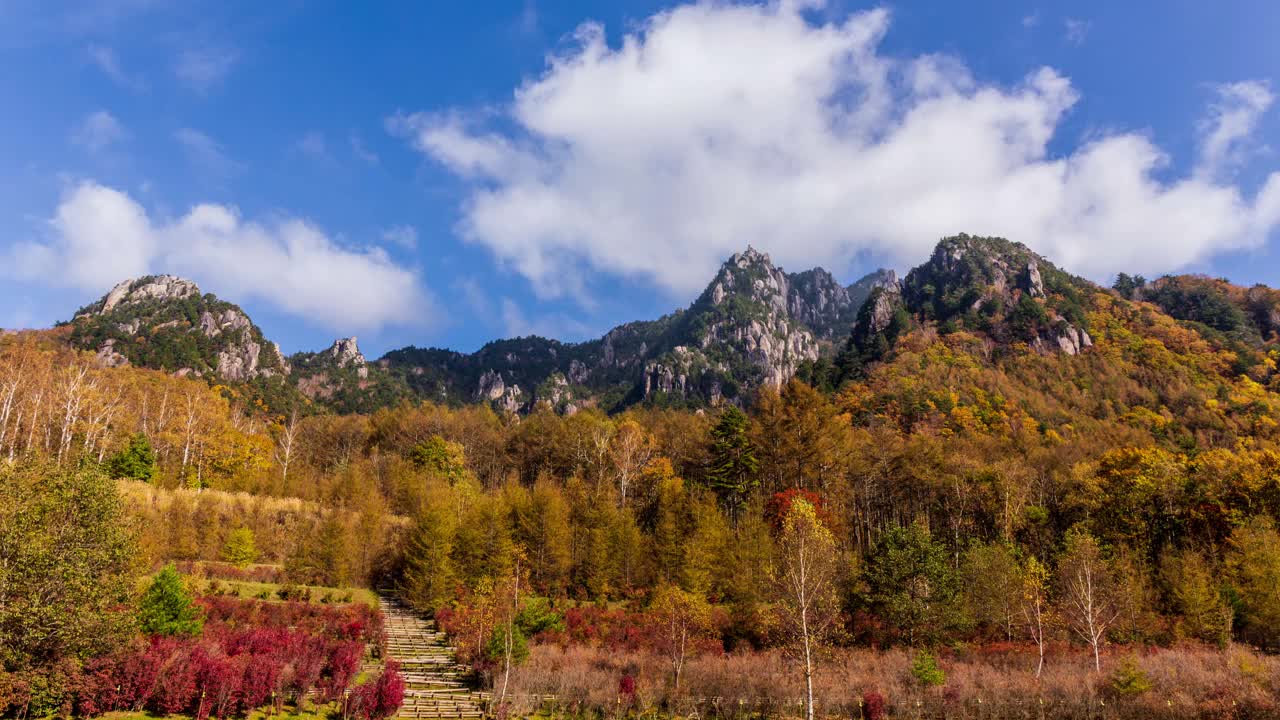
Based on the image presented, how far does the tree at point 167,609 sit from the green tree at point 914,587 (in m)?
34.3

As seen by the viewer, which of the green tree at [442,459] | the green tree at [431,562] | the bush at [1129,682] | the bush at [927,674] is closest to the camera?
the bush at [1129,682]

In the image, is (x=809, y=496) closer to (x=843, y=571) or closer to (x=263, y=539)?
(x=843, y=571)

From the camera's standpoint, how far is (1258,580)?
3391cm

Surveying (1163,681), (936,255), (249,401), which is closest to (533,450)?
(1163,681)

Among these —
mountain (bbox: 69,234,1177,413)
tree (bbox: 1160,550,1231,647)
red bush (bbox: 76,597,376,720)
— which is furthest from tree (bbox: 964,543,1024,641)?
mountain (bbox: 69,234,1177,413)

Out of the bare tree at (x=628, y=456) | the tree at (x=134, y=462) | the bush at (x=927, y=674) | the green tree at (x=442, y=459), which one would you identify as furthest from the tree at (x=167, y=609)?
the green tree at (x=442, y=459)

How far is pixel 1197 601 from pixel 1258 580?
3.35m

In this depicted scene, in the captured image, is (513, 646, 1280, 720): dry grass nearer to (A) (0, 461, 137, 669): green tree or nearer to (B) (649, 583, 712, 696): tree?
(B) (649, 583, 712, 696): tree

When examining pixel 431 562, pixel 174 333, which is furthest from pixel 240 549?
pixel 174 333

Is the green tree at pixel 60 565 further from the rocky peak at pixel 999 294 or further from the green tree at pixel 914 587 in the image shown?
the rocky peak at pixel 999 294

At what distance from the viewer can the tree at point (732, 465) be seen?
57.5 meters

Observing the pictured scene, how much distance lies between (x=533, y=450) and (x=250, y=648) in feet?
167

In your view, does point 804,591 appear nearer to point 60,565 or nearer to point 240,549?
point 60,565

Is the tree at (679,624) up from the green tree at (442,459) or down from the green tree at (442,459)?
down
